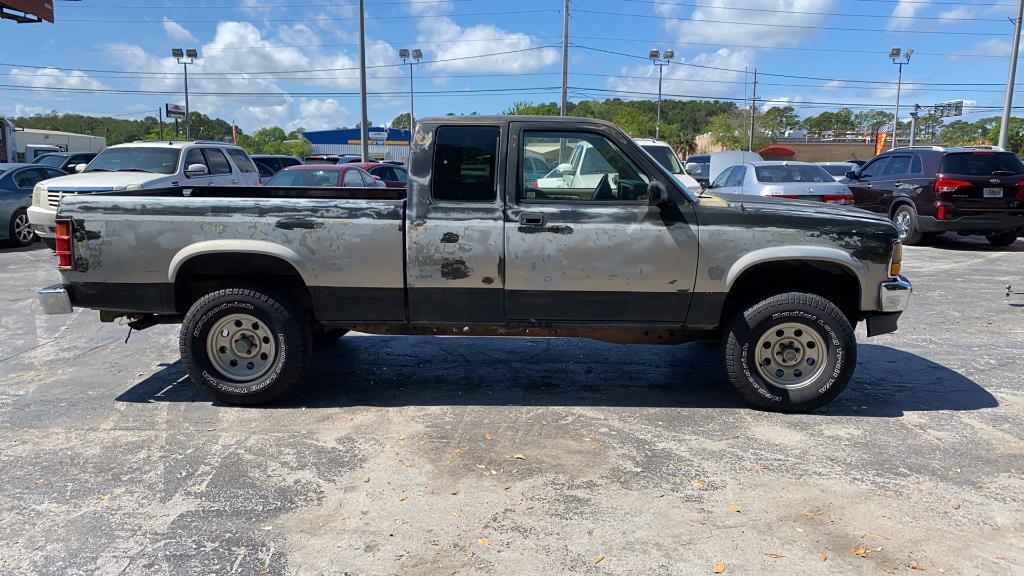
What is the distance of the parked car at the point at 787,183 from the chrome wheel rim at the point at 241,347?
29.7 feet

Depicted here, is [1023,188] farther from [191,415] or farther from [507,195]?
[191,415]

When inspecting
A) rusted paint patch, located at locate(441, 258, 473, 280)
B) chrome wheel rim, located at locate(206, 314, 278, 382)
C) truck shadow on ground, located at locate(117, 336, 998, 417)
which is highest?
rusted paint patch, located at locate(441, 258, 473, 280)

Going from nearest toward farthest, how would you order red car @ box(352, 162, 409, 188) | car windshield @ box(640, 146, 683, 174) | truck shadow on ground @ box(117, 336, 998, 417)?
truck shadow on ground @ box(117, 336, 998, 417)
car windshield @ box(640, 146, 683, 174)
red car @ box(352, 162, 409, 188)

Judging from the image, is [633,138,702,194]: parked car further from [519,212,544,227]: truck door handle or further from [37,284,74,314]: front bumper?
[37,284,74,314]: front bumper

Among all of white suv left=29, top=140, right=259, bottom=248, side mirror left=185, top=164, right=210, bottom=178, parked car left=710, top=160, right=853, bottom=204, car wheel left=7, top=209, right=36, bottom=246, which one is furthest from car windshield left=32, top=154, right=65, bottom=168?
parked car left=710, top=160, right=853, bottom=204

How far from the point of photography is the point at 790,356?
509 cm

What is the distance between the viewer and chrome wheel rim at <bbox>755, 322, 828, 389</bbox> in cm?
505

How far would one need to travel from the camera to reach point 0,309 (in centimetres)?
851

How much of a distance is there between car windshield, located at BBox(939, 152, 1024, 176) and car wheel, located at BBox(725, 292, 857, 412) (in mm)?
10077

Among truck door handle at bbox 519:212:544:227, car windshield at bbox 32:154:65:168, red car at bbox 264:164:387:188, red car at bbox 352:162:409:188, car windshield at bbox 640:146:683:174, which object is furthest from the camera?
car windshield at bbox 32:154:65:168

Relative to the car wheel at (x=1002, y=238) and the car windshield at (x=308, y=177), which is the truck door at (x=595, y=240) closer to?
the car windshield at (x=308, y=177)

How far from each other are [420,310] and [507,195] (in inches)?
39.3

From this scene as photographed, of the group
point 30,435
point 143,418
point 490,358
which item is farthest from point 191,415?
point 490,358

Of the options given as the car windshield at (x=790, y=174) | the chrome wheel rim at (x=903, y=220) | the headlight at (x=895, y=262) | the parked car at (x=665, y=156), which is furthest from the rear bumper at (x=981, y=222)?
the headlight at (x=895, y=262)
